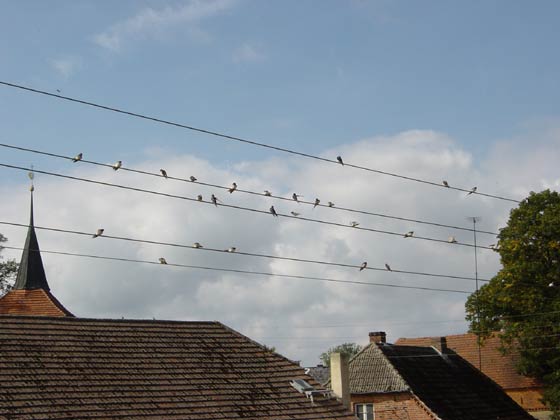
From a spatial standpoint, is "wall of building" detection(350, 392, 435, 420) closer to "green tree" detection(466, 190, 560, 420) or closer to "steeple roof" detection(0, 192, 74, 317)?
"green tree" detection(466, 190, 560, 420)

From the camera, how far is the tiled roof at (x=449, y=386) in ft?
123

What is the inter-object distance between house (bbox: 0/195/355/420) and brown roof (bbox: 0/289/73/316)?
16.5 metres

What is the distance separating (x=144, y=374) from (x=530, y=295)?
73.6 feet

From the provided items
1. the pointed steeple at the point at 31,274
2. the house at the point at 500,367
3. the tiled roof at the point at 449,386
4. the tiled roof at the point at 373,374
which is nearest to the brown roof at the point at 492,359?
the house at the point at 500,367

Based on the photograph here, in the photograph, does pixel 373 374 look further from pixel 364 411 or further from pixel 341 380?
pixel 341 380

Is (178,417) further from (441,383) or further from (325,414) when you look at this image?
(441,383)

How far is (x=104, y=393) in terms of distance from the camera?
21812 mm

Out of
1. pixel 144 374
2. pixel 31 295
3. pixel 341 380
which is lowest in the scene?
pixel 341 380

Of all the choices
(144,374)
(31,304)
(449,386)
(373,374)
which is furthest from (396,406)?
(31,304)

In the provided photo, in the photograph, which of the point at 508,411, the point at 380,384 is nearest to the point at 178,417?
the point at 380,384

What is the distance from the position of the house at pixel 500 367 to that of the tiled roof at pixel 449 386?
263 centimetres

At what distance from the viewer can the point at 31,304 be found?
142 feet

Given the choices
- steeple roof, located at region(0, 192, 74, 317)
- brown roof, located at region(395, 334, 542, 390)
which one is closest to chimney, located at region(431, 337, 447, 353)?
brown roof, located at region(395, 334, 542, 390)

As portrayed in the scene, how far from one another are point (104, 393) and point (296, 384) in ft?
21.3
